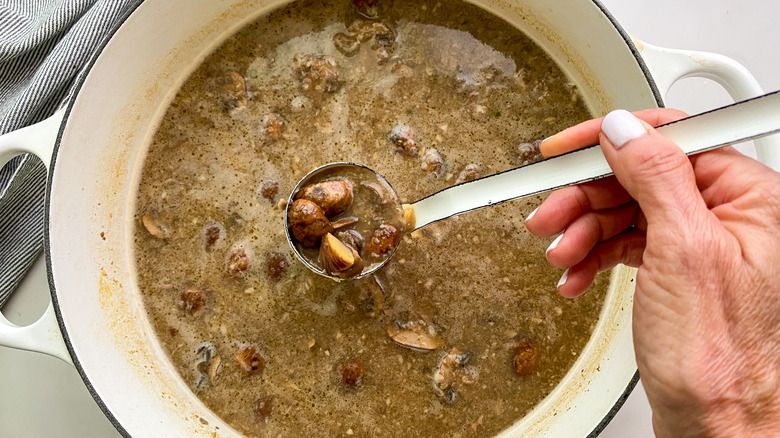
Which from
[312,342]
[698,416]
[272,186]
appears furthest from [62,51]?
[698,416]

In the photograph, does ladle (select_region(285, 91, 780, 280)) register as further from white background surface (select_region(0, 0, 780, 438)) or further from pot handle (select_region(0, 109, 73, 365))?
white background surface (select_region(0, 0, 780, 438))

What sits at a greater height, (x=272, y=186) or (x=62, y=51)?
(x=62, y=51)

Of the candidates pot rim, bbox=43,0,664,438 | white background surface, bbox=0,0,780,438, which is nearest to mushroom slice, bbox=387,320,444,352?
pot rim, bbox=43,0,664,438

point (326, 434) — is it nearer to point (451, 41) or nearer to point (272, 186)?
point (272, 186)

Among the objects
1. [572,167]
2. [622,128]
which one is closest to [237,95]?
[572,167]

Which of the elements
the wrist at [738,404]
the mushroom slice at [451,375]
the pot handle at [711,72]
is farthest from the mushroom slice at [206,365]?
the pot handle at [711,72]

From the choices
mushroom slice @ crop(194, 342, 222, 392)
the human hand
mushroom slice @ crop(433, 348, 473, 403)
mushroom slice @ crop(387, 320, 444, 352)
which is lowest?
mushroom slice @ crop(194, 342, 222, 392)
